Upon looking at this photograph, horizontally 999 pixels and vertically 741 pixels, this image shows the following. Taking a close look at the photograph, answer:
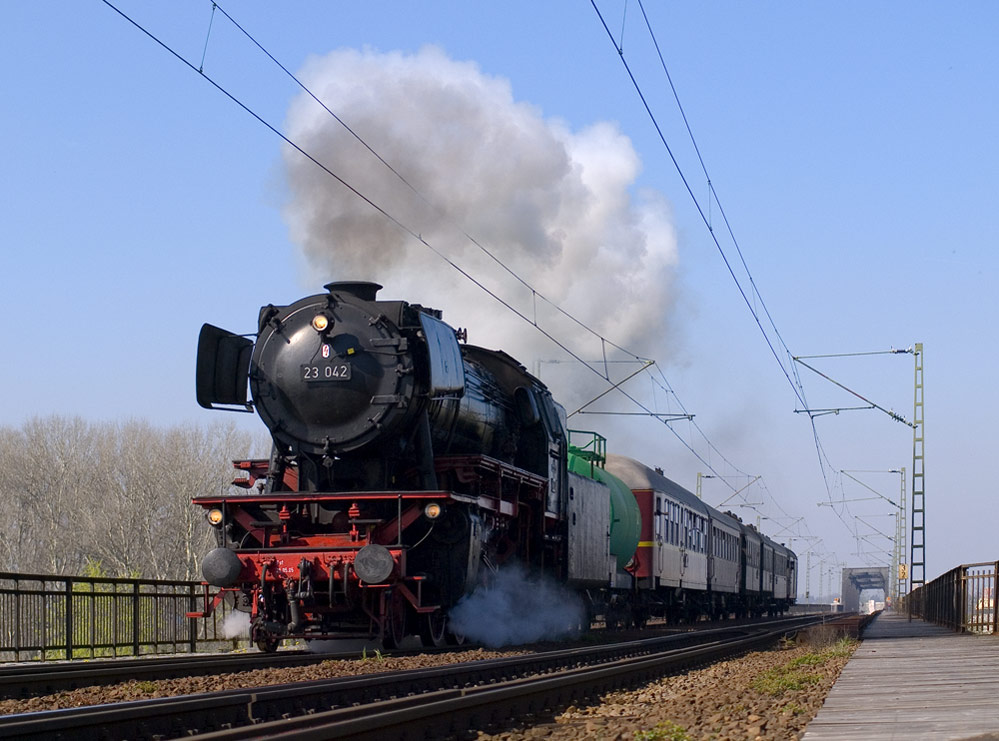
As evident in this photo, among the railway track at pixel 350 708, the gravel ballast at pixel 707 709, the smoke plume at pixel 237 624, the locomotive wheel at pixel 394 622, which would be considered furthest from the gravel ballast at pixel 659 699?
the smoke plume at pixel 237 624

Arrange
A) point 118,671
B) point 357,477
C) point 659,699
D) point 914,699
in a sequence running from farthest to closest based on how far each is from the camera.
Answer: point 357,477, point 118,671, point 659,699, point 914,699

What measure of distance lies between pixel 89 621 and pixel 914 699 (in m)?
10.4

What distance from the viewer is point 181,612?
1755cm

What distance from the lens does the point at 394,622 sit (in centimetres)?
1317

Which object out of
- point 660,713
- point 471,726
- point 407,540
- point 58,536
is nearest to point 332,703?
point 471,726

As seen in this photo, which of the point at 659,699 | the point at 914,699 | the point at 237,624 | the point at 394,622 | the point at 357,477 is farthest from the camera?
the point at 357,477

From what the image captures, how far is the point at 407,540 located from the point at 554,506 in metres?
4.08

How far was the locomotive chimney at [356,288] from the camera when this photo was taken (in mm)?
13633

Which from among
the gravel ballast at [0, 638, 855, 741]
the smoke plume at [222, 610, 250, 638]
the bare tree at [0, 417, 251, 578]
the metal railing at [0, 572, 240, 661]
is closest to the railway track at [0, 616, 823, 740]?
the gravel ballast at [0, 638, 855, 741]

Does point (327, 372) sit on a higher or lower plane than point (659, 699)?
higher

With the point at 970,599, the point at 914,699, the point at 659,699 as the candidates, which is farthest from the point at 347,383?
the point at 970,599

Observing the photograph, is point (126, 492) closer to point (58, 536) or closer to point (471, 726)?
point (58, 536)

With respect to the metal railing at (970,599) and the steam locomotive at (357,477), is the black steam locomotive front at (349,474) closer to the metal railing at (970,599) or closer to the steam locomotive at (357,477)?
the steam locomotive at (357,477)

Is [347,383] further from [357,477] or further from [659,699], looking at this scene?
[659,699]
